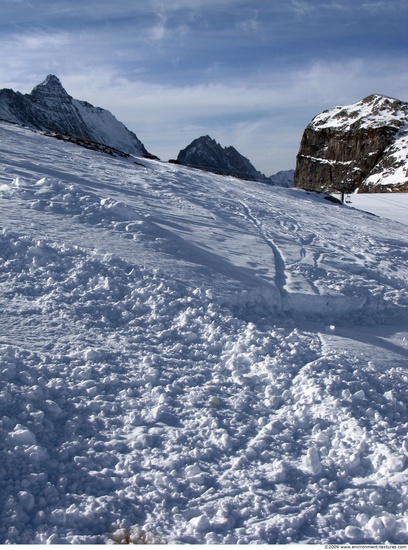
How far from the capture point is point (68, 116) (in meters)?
115

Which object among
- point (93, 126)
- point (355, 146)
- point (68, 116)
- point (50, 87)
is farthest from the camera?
point (93, 126)

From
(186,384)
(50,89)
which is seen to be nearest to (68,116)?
(50,89)

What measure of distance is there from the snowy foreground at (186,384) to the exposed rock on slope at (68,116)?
99079 millimetres

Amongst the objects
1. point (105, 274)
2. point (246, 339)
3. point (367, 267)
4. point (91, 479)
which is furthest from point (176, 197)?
point (91, 479)

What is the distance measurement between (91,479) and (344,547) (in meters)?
2.09

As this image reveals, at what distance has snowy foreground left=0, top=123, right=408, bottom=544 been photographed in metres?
3.88

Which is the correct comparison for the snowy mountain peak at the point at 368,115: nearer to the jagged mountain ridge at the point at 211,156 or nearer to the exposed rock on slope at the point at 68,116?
the jagged mountain ridge at the point at 211,156

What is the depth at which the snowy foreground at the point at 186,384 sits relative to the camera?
12.7ft

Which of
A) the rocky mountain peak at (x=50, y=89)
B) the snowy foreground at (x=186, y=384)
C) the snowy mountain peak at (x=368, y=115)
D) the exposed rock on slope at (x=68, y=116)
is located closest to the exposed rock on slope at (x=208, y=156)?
the exposed rock on slope at (x=68, y=116)

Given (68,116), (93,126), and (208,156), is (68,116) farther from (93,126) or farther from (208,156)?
(208,156)

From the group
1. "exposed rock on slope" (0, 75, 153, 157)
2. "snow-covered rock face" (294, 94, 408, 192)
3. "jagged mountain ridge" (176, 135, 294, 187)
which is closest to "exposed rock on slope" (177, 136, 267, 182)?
"jagged mountain ridge" (176, 135, 294, 187)

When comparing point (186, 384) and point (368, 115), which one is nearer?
point (186, 384)

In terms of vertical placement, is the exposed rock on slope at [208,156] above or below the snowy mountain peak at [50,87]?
below

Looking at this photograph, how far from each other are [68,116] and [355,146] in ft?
224
